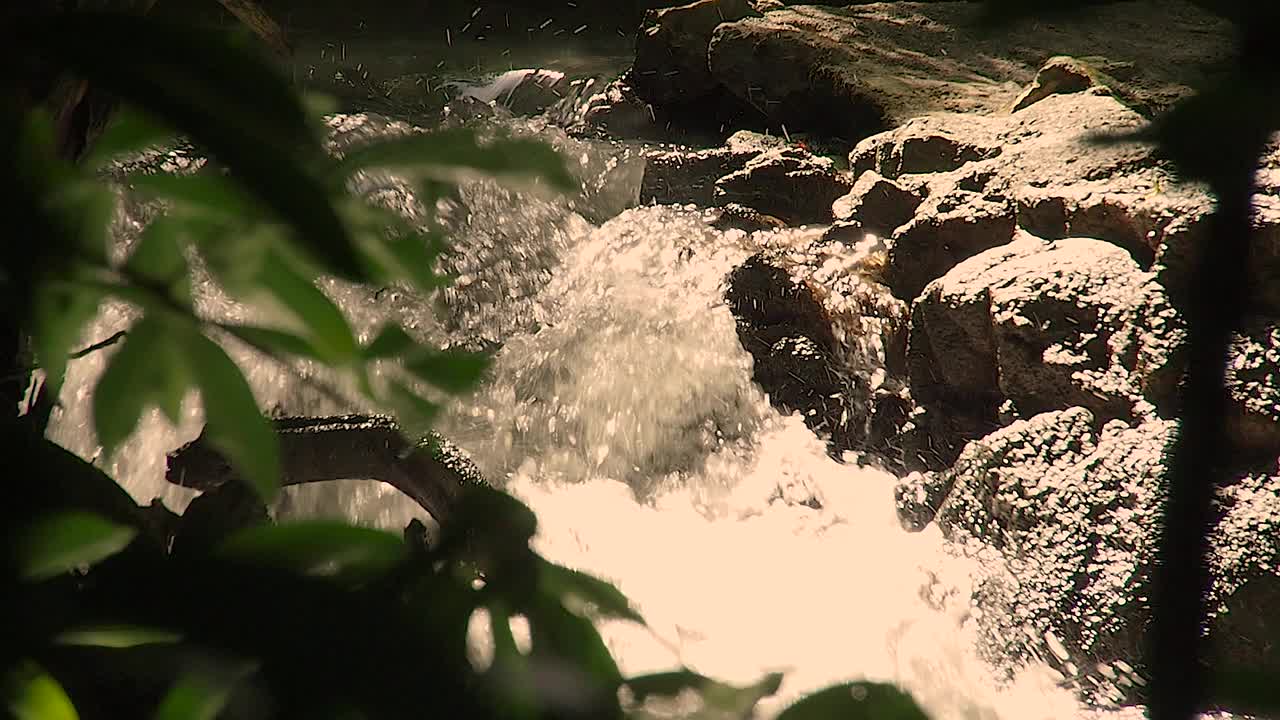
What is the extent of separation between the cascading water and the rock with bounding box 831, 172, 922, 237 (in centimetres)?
44

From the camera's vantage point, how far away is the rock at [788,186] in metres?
3.41

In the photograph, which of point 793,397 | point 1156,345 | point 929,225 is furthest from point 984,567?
point 929,225

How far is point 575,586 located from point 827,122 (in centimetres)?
415

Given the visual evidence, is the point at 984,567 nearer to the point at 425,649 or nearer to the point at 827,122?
the point at 425,649

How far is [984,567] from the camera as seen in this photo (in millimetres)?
1992

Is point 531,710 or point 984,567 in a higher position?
point 531,710

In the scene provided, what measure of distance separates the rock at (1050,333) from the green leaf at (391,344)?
72.2 inches

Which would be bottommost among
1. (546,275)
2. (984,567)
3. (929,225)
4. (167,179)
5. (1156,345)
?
(546,275)

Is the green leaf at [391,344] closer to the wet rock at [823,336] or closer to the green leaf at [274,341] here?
the green leaf at [274,341]

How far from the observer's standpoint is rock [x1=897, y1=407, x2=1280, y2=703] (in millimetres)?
1605

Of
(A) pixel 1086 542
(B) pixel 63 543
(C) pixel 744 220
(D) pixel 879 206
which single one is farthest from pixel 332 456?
(C) pixel 744 220

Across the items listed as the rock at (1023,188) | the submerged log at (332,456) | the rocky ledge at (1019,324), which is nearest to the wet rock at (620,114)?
the rocky ledge at (1019,324)

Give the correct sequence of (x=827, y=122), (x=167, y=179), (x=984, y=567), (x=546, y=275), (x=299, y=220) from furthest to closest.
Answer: (x=827, y=122) < (x=546, y=275) < (x=984, y=567) < (x=167, y=179) < (x=299, y=220)

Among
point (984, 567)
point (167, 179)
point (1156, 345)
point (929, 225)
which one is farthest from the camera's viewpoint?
point (929, 225)
